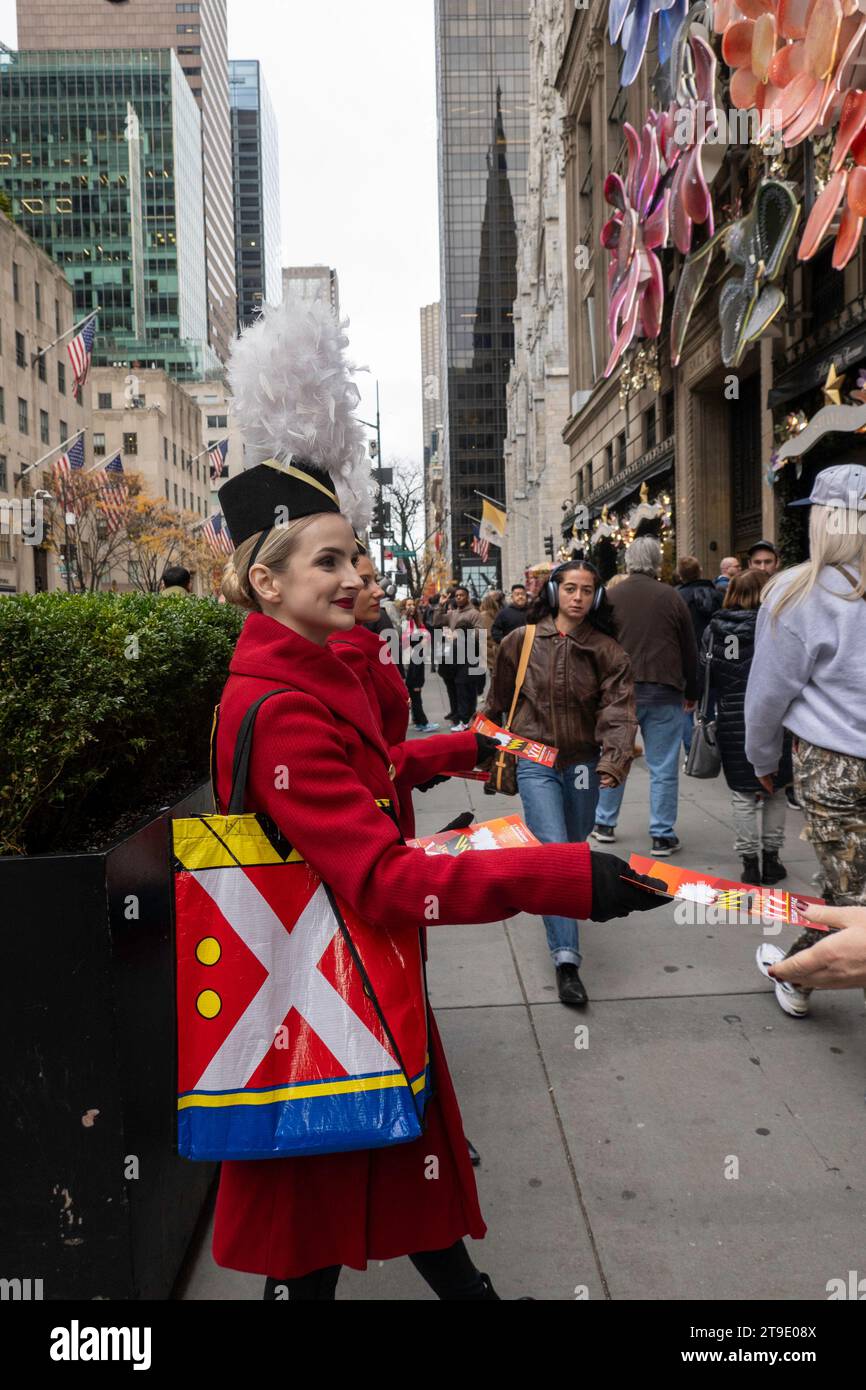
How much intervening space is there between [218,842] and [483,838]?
0.59 m

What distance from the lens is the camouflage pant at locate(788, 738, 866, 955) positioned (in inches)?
132

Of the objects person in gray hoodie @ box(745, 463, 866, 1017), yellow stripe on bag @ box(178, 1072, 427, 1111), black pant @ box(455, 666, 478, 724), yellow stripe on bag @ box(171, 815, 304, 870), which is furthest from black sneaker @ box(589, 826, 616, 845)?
black pant @ box(455, 666, 478, 724)

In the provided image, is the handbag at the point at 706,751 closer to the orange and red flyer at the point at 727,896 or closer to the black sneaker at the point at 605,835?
the black sneaker at the point at 605,835

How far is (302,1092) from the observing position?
1.67m

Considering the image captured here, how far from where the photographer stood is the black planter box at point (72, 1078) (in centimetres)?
207

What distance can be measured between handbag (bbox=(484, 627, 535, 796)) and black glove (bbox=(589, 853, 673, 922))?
188cm

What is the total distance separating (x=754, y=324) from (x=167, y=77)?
12827 centimetres

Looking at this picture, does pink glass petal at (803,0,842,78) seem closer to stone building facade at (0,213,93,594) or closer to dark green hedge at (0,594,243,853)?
dark green hedge at (0,594,243,853)

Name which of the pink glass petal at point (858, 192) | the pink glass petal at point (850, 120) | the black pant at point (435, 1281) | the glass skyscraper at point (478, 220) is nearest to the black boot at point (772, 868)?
the black pant at point (435, 1281)

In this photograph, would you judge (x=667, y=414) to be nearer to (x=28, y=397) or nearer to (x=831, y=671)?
(x=831, y=671)

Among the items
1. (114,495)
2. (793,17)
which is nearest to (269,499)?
(793,17)

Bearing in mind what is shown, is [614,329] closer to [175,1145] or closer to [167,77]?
[175,1145]

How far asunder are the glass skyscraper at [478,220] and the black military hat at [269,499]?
11245 centimetres

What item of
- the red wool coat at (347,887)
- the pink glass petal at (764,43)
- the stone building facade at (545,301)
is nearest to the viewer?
the red wool coat at (347,887)
